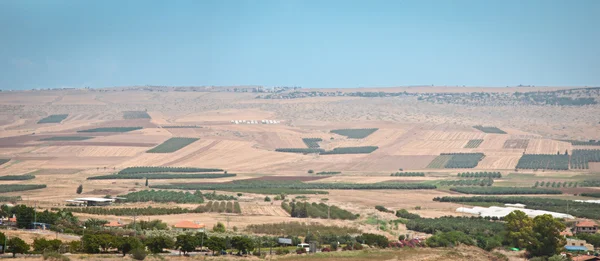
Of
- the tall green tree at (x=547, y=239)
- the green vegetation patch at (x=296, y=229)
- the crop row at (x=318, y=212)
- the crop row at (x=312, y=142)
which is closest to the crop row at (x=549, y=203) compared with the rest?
the crop row at (x=318, y=212)

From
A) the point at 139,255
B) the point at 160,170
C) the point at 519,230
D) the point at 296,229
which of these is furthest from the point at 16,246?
the point at 160,170


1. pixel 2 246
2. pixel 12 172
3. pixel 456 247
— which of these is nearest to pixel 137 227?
pixel 2 246

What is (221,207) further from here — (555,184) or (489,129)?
(489,129)

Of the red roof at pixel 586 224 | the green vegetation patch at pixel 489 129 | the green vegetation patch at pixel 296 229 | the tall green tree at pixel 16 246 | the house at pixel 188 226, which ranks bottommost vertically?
the red roof at pixel 586 224

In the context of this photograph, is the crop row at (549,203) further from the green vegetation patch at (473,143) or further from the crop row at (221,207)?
the green vegetation patch at (473,143)

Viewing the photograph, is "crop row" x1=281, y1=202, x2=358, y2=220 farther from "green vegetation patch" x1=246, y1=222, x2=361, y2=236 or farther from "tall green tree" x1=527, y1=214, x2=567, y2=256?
"tall green tree" x1=527, y1=214, x2=567, y2=256

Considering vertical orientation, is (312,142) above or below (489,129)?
below
